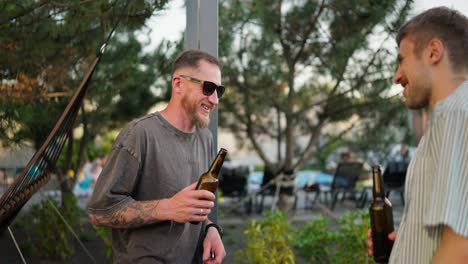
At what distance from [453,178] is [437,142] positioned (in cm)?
8

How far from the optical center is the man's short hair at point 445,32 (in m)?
1.12

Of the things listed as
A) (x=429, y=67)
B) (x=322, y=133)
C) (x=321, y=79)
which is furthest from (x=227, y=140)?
(x=429, y=67)

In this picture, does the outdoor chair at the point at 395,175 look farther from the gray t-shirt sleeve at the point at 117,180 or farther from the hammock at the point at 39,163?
the gray t-shirt sleeve at the point at 117,180

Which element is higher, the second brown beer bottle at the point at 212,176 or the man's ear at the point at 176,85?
the man's ear at the point at 176,85

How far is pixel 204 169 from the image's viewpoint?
1765 millimetres

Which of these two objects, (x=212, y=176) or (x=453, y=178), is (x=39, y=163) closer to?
(x=212, y=176)

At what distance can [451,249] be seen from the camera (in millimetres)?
988

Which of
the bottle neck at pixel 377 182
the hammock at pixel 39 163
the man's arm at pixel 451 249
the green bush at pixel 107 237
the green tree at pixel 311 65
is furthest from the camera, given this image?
the green tree at pixel 311 65

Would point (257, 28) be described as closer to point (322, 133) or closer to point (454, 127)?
point (322, 133)

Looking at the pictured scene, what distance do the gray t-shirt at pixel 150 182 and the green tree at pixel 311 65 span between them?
108 inches

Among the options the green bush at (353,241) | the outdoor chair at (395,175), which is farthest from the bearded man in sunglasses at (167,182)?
A: the outdoor chair at (395,175)

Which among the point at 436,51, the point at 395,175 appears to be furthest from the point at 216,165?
the point at 395,175

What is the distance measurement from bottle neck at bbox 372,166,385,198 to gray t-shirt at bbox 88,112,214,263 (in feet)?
1.68

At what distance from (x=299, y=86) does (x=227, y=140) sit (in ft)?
5.34
